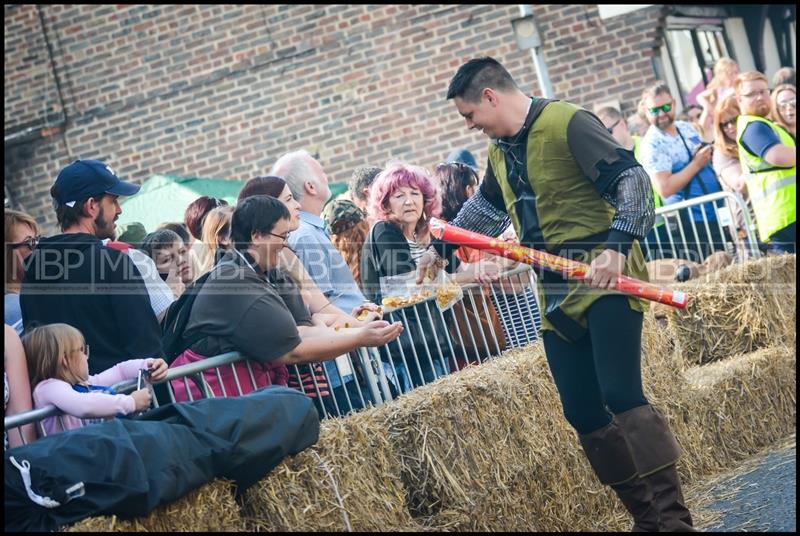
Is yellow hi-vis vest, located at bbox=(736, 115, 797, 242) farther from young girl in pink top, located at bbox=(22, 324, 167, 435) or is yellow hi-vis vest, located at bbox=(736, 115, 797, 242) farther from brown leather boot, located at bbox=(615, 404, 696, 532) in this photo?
young girl in pink top, located at bbox=(22, 324, 167, 435)

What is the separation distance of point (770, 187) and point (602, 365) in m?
4.12

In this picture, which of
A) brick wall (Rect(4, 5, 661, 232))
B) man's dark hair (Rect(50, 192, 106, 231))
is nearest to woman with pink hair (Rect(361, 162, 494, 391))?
man's dark hair (Rect(50, 192, 106, 231))

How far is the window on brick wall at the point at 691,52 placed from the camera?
51.3 ft

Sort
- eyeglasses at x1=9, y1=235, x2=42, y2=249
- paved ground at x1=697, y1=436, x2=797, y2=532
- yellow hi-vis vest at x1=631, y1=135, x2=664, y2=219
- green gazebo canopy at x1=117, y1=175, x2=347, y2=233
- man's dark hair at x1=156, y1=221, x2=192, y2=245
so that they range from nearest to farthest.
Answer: paved ground at x1=697, y1=436, x2=797, y2=532
eyeglasses at x1=9, y1=235, x2=42, y2=249
man's dark hair at x1=156, y1=221, x2=192, y2=245
yellow hi-vis vest at x1=631, y1=135, x2=664, y2=219
green gazebo canopy at x1=117, y1=175, x2=347, y2=233

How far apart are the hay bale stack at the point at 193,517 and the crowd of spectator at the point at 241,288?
0.49m

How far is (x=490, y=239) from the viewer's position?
478cm

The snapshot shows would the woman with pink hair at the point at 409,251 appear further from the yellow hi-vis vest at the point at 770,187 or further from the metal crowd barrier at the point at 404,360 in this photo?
the yellow hi-vis vest at the point at 770,187

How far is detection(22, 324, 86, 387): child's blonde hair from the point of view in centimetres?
438

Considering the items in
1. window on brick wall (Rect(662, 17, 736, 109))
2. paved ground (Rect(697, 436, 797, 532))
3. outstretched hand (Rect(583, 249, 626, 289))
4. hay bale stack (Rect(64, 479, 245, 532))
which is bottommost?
paved ground (Rect(697, 436, 797, 532))

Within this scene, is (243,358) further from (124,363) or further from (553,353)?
(553,353)

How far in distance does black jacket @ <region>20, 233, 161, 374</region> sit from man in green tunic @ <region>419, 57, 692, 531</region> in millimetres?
1709

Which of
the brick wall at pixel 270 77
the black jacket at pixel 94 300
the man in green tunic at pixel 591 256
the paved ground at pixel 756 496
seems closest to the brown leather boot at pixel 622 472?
the man in green tunic at pixel 591 256

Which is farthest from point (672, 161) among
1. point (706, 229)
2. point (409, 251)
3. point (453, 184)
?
point (409, 251)

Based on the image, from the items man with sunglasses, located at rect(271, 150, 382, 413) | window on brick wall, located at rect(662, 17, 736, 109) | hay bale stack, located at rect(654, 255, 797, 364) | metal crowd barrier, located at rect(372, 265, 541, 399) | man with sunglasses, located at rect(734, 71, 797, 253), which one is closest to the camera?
man with sunglasses, located at rect(271, 150, 382, 413)
